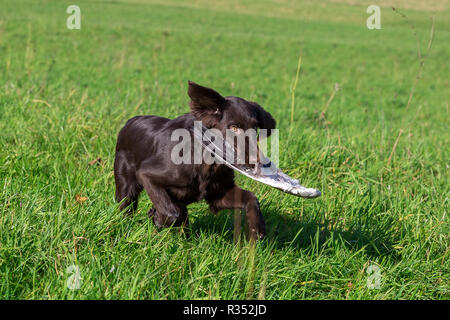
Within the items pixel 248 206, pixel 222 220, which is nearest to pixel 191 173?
pixel 248 206

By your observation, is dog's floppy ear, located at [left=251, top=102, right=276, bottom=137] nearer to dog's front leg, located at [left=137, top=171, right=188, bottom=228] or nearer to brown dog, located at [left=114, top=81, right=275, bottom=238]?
brown dog, located at [left=114, top=81, right=275, bottom=238]

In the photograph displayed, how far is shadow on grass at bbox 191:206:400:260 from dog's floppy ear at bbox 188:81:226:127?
2.30 feet

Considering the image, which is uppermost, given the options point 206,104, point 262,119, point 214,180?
point 206,104

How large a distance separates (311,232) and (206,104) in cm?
121

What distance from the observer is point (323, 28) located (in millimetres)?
25469

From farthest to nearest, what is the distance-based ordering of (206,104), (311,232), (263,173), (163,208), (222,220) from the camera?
(222,220) → (311,232) → (163,208) → (206,104) → (263,173)

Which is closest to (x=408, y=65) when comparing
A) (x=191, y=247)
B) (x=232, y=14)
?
(x=232, y=14)

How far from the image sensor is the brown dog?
3146 millimetres

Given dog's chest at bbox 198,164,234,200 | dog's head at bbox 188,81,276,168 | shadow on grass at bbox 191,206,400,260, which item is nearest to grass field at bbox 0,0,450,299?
shadow on grass at bbox 191,206,400,260

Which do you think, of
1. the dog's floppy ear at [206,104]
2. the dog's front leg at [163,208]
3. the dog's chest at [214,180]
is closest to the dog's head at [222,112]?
the dog's floppy ear at [206,104]

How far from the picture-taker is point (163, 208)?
10.7ft

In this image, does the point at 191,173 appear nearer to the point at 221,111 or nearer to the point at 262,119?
the point at 221,111
